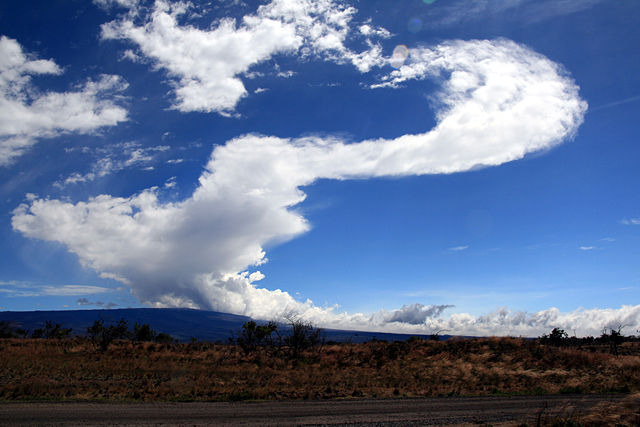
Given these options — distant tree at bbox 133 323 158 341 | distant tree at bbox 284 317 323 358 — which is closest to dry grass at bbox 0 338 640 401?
distant tree at bbox 284 317 323 358

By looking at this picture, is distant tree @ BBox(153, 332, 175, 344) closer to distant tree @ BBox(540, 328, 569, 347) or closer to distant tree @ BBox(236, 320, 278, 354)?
distant tree @ BBox(236, 320, 278, 354)

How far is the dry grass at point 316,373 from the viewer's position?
23.3 m

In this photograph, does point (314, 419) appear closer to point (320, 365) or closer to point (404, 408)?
point (404, 408)

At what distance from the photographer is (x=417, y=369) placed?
123ft

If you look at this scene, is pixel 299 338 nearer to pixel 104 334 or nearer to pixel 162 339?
pixel 104 334

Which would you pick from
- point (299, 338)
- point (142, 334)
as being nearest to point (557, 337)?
point (299, 338)

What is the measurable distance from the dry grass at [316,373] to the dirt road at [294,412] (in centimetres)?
252

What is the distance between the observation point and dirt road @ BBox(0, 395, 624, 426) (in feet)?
51.8

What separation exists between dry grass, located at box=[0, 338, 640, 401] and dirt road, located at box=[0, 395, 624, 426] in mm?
2516

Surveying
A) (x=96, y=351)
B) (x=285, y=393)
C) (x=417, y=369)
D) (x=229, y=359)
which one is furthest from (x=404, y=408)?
(x=96, y=351)

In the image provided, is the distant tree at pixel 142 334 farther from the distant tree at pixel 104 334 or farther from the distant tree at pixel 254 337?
the distant tree at pixel 254 337

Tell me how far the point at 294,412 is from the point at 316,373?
1701 centimetres

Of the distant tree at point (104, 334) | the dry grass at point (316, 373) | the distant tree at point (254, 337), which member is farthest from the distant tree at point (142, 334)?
the distant tree at point (254, 337)

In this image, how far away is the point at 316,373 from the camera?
34.4m
